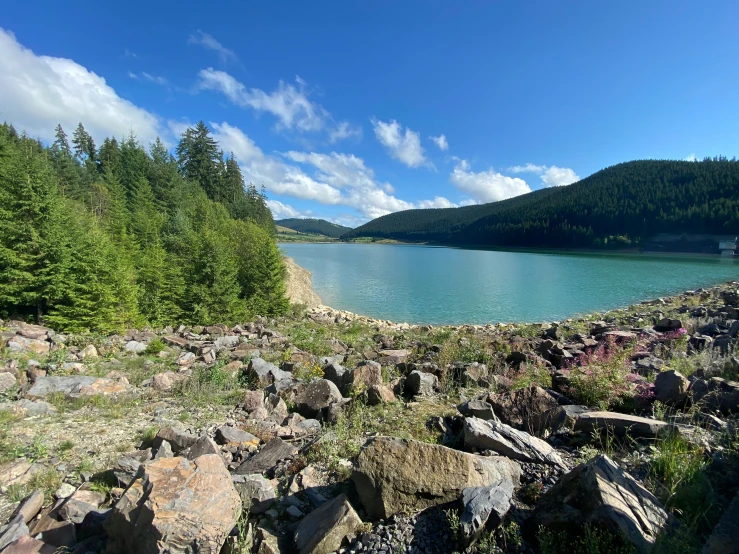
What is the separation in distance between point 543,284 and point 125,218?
169 feet

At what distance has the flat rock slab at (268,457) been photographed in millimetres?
5074

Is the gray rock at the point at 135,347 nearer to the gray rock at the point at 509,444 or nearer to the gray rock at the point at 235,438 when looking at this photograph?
the gray rock at the point at 235,438

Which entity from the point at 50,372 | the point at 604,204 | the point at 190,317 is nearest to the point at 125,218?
the point at 190,317

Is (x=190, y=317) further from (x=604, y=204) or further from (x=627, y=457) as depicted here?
(x=604, y=204)

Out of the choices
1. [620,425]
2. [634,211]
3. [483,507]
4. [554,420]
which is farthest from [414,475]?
[634,211]

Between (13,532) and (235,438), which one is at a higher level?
(13,532)

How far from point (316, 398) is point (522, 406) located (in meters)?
4.05

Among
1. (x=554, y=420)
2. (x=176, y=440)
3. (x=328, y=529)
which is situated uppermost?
(x=328, y=529)

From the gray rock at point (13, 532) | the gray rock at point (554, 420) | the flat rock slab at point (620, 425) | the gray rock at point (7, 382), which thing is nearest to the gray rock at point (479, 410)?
the gray rock at point (554, 420)

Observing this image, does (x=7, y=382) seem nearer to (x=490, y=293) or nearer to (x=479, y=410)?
(x=479, y=410)

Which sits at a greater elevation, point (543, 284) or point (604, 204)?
point (604, 204)

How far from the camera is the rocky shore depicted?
3.18 meters

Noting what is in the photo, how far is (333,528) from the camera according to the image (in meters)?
3.34

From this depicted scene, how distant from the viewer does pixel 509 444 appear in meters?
4.68
